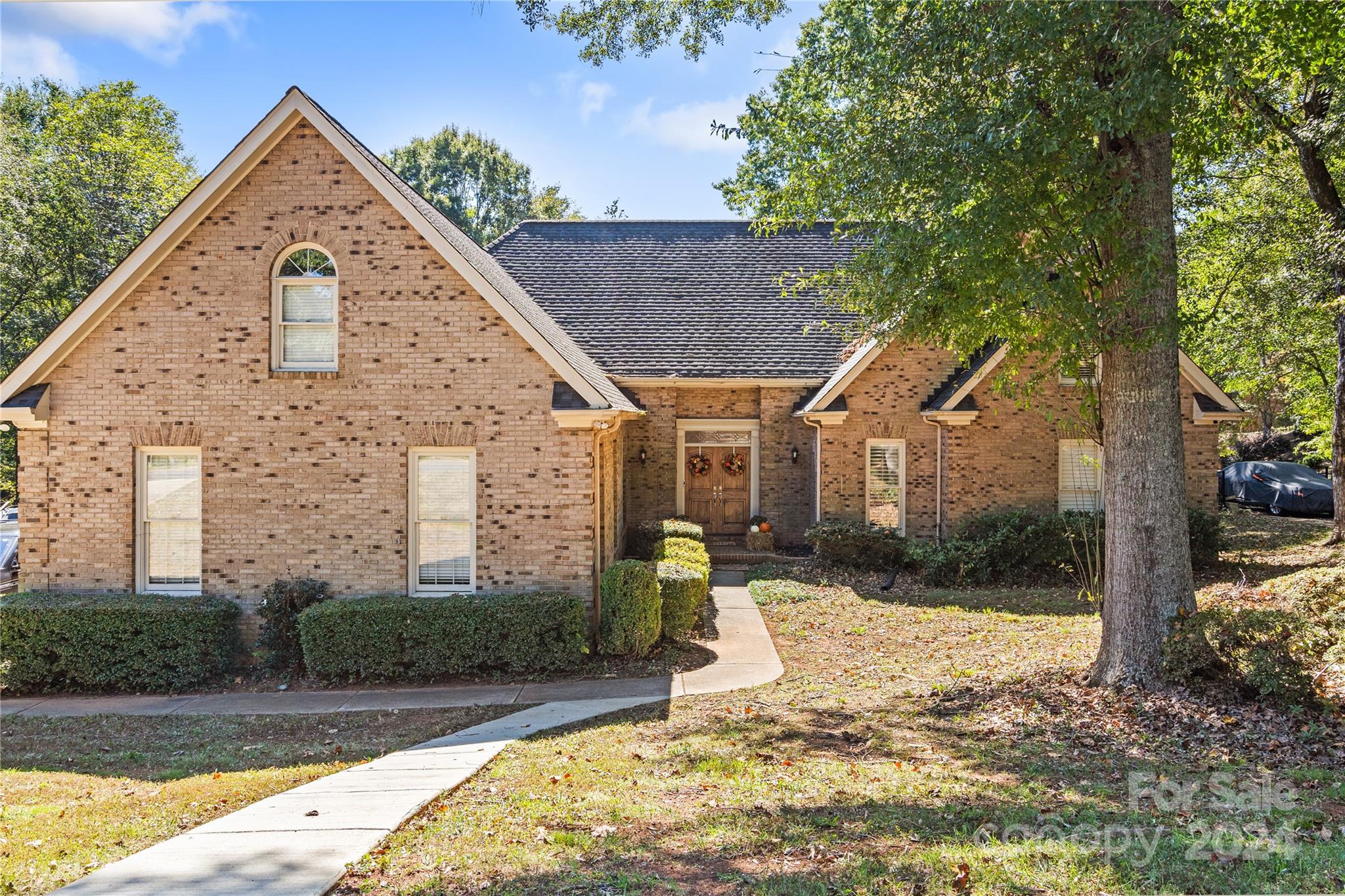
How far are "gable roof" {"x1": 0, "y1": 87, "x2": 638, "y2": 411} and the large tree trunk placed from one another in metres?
6.38

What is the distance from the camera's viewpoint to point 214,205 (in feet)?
37.8

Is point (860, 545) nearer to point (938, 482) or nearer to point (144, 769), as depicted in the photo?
point (938, 482)

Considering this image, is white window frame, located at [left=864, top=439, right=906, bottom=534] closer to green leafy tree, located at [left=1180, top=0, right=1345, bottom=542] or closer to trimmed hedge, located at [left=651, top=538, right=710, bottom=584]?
trimmed hedge, located at [left=651, top=538, right=710, bottom=584]

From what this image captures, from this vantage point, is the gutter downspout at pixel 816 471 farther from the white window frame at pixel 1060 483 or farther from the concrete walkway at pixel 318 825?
the concrete walkway at pixel 318 825

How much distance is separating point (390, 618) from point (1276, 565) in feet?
55.0

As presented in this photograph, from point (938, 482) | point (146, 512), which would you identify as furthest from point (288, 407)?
point (938, 482)

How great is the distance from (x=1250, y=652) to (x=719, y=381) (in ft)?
44.5

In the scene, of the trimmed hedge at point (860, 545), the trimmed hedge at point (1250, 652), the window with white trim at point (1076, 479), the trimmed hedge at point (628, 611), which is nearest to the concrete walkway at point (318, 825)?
the trimmed hedge at point (628, 611)

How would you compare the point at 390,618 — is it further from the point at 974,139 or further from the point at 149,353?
the point at 974,139

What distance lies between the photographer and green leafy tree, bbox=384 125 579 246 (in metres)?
48.4

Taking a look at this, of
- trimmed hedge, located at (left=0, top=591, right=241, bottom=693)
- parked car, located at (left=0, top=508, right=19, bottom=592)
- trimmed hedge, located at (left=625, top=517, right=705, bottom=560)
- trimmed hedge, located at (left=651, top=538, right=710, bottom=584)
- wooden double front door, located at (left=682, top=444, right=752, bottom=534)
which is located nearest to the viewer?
trimmed hedge, located at (left=0, top=591, right=241, bottom=693)

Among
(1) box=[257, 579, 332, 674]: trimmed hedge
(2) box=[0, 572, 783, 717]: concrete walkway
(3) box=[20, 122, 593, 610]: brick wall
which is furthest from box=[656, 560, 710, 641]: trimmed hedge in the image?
(1) box=[257, 579, 332, 674]: trimmed hedge

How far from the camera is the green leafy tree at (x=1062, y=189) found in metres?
7.59

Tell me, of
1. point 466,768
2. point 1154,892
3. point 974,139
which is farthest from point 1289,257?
point 466,768
